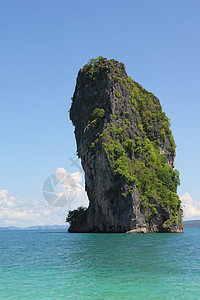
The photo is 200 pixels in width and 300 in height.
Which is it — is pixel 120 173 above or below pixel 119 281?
above

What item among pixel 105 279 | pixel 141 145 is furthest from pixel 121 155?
pixel 105 279

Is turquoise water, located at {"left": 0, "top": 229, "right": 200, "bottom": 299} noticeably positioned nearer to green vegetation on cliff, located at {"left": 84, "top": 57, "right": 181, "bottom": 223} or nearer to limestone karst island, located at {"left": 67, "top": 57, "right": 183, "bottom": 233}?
limestone karst island, located at {"left": 67, "top": 57, "right": 183, "bottom": 233}

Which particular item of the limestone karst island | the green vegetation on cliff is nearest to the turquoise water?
the limestone karst island

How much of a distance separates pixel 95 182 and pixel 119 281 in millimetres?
40484

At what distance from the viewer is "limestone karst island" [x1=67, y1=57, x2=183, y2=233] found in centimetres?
4750

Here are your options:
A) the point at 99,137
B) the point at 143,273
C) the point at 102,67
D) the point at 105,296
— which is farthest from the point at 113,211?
the point at 105,296

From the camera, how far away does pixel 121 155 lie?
49.7 meters

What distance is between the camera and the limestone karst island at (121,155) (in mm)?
47500

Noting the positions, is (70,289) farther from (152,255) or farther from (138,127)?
(138,127)

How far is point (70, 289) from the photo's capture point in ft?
37.3

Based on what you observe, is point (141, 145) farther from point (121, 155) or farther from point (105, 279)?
point (105, 279)

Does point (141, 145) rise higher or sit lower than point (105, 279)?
higher

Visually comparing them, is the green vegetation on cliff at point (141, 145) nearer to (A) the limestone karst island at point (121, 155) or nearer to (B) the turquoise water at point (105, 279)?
(A) the limestone karst island at point (121, 155)

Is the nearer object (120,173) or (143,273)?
(143,273)
